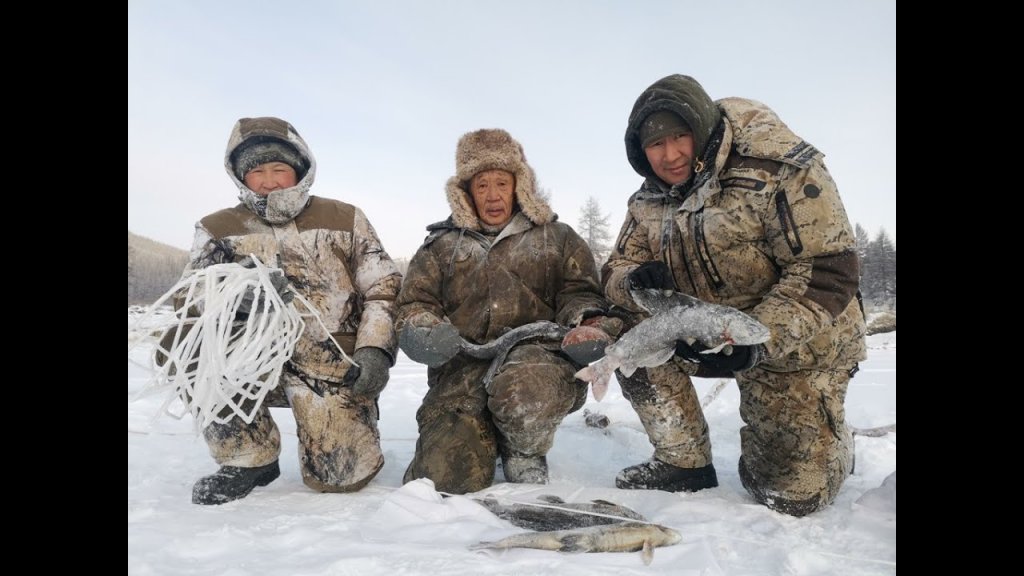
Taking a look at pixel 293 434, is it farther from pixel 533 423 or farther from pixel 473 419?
pixel 533 423

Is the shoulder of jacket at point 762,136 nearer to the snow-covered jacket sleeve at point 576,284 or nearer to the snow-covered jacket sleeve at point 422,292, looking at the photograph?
the snow-covered jacket sleeve at point 576,284

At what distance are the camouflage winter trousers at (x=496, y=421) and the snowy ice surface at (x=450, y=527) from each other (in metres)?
0.19

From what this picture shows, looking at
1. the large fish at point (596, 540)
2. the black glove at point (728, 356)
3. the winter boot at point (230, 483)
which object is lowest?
the winter boot at point (230, 483)

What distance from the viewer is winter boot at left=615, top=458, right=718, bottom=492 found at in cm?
302

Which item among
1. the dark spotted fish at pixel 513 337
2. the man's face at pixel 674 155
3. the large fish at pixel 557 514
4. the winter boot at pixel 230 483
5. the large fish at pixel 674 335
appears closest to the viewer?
the large fish at pixel 557 514

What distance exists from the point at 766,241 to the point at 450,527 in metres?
2.00

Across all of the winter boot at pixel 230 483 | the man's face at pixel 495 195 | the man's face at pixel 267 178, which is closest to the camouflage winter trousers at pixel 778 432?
the man's face at pixel 495 195

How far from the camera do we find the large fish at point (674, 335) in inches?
93.3

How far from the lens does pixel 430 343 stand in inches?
119

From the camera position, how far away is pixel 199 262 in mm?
3236

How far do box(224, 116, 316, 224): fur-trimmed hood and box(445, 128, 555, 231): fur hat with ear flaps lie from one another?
878 mm
